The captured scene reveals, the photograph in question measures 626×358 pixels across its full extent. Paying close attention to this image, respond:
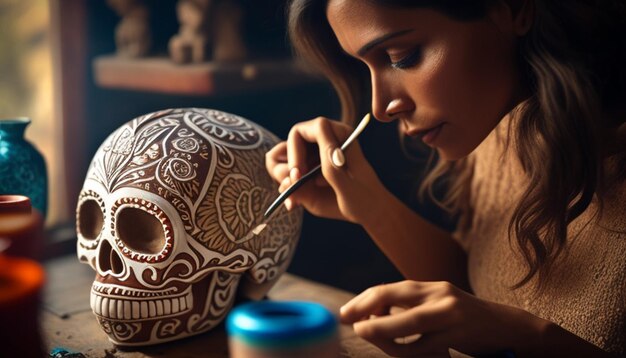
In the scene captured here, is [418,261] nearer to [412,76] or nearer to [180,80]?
[412,76]

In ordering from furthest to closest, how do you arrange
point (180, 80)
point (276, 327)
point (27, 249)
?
point (180, 80)
point (27, 249)
point (276, 327)

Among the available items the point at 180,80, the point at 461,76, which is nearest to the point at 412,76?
the point at 461,76

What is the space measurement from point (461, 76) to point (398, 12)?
4.2 inches

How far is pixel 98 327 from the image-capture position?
1.05 m

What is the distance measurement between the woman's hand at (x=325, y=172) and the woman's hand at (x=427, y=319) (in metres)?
0.28

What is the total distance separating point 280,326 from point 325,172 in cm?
51

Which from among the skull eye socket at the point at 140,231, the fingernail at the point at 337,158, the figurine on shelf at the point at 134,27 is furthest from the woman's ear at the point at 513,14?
the figurine on shelf at the point at 134,27

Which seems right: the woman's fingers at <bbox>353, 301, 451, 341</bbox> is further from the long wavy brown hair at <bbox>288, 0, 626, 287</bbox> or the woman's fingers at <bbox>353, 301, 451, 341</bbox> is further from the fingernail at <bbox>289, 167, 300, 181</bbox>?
the fingernail at <bbox>289, 167, 300, 181</bbox>

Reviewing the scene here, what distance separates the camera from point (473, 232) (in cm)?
120

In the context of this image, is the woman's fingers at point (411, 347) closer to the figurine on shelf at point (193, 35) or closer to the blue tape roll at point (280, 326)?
the blue tape roll at point (280, 326)

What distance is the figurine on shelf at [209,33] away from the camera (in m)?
1.53

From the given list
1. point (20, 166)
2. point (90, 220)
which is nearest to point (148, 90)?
point (20, 166)

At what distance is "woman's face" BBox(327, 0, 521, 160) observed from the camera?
838 millimetres

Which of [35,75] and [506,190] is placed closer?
[506,190]
